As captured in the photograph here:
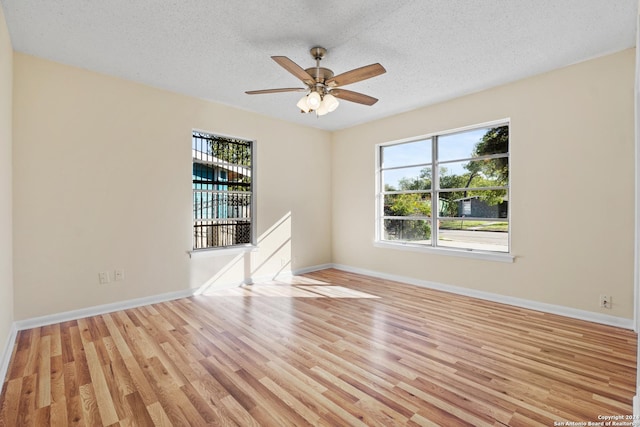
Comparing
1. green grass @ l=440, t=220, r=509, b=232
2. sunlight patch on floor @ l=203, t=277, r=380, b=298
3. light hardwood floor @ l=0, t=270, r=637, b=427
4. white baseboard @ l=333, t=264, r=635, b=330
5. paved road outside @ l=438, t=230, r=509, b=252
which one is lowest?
light hardwood floor @ l=0, t=270, r=637, b=427

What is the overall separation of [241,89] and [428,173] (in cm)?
299

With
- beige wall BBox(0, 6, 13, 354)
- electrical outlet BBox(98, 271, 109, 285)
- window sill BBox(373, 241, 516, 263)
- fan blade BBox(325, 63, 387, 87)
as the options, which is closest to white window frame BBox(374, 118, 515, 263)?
window sill BBox(373, 241, 516, 263)

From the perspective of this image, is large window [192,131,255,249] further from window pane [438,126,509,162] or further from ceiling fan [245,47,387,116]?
window pane [438,126,509,162]

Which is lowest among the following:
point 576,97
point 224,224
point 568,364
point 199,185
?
point 568,364

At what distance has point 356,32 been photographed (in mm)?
2715

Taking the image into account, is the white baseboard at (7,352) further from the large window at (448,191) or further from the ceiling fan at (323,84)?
the large window at (448,191)

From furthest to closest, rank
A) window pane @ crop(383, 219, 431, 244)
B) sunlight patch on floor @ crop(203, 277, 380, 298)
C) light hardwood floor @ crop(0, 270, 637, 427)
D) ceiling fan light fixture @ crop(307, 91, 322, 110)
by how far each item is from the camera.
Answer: window pane @ crop(383, 219, 431, 244) < sunlight patch on floor @ crop(203, 277, 380, 298) < ceiling fan light fixture @ crop(307, 91, 322, 110) < light hardwood floor @ crop(0, 270, 637, 427)

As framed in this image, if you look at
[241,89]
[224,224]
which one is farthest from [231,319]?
[241,89]

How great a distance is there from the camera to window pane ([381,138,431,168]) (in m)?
4.80

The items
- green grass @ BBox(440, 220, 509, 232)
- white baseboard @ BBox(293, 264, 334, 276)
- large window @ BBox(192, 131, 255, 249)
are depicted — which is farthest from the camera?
white baseboard @ BBox(293, 264, 334, 276)

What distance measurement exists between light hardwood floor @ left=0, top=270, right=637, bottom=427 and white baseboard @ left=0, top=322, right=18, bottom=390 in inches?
2.1

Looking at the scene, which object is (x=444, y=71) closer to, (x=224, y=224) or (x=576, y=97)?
(x=576, y=97)

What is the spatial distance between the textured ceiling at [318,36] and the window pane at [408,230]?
2093mm

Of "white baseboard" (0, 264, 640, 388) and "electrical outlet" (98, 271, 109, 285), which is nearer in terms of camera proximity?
"white baseboard" (0, 264, 640, 388)
